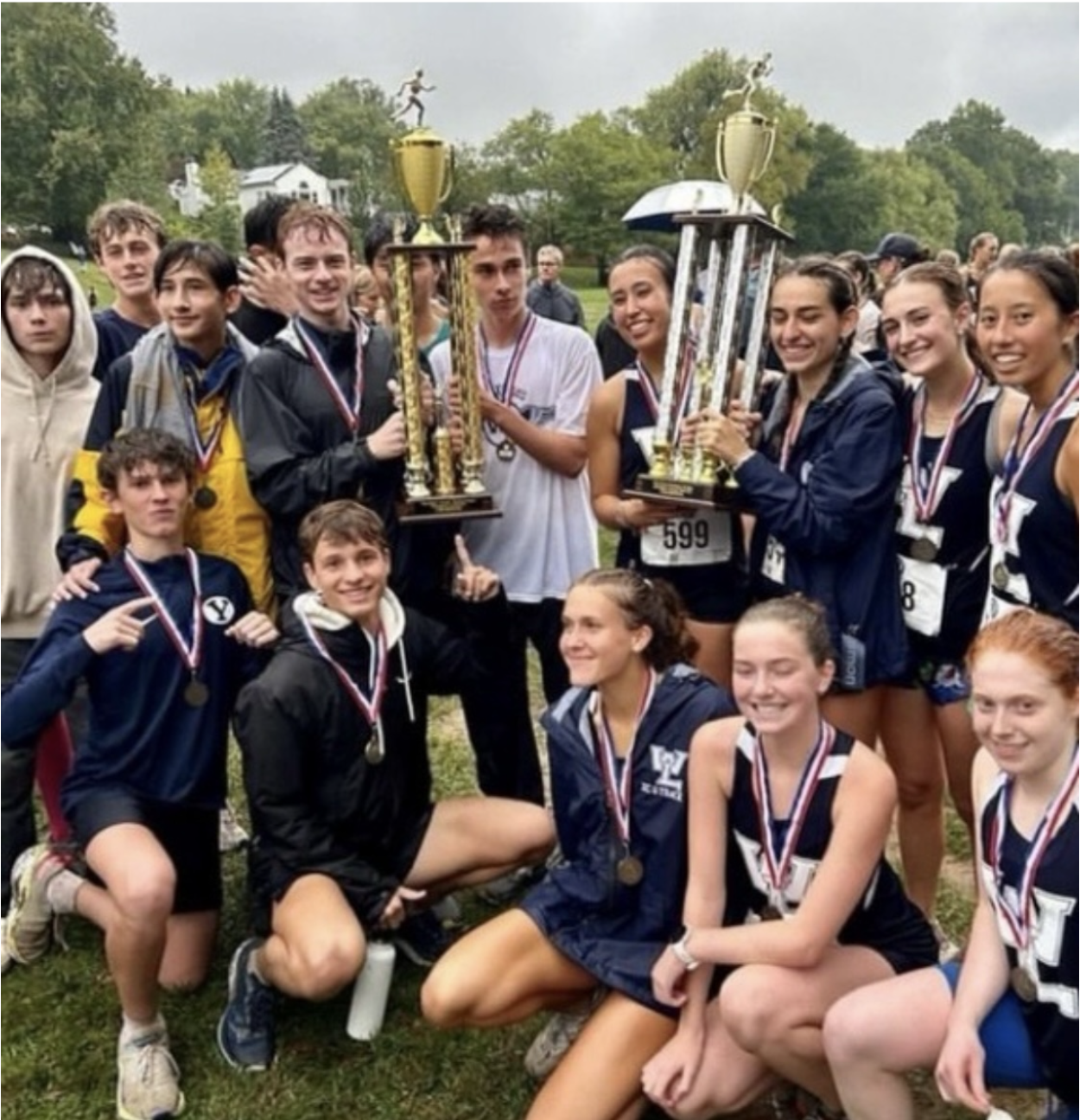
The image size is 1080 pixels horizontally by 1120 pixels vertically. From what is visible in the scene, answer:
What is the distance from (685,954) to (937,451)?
4.98 feet

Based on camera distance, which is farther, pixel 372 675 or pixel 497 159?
pixel 497 159

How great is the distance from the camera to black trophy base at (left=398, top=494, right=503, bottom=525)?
12.2 ft

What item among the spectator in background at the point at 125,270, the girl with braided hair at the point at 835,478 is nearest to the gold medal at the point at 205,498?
the spectator in background at the point at 125,270

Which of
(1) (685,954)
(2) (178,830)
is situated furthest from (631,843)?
(2) (178,830)

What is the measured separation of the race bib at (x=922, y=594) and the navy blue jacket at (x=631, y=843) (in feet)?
1.92

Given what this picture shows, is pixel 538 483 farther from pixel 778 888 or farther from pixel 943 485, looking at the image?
pixel 778 888

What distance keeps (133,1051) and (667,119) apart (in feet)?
243

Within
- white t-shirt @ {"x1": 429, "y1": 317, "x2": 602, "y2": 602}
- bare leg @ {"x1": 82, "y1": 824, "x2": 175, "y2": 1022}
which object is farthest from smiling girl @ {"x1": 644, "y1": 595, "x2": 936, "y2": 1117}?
bare leg @ {"x1": 82, "y1": 824, "x2": 175, "y2": 1022}

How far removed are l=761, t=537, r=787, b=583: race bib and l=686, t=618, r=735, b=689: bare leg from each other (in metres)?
0.27

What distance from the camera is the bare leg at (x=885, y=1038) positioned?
2627 mm

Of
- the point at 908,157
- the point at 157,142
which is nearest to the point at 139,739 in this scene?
the point at 157,142

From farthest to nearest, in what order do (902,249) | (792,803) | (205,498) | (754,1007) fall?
(902,249) < (205,498) < (792,803) < (754,1007)

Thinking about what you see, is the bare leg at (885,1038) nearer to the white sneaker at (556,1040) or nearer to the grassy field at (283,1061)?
the grassy field at (283,1061)

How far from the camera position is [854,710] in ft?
11.5
